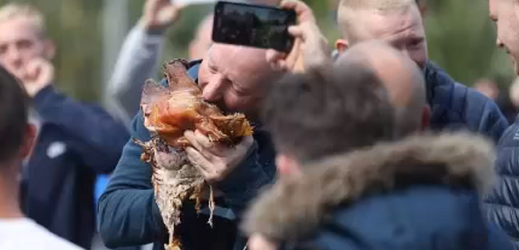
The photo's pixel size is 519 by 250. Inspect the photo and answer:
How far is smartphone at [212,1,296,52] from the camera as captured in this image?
3637mm

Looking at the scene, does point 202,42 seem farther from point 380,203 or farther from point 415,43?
point 380,203

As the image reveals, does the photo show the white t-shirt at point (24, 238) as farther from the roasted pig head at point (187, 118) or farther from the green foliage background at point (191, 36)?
the green foliage background at point (191, 36)

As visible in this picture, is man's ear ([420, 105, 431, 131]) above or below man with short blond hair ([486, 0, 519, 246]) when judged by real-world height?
above

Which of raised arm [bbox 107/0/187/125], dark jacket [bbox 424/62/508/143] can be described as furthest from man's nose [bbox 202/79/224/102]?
raised arm [bbox 107/0/187/125]

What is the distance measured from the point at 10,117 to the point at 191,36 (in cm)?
2868

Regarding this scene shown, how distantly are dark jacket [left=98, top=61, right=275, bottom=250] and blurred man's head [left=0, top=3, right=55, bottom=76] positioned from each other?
3196 mm

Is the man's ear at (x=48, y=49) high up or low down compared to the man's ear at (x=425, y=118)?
down

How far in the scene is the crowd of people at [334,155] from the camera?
2625mm

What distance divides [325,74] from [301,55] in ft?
3.14

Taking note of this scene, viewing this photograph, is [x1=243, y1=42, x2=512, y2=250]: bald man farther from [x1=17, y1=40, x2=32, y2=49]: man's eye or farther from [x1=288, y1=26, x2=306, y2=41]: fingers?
[x1=17, y1=40, x2=32, y2=49]: man's eye

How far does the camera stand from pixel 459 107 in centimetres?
438

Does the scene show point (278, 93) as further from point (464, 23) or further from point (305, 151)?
point (464, 23)

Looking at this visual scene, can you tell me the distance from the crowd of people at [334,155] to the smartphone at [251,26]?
30mm

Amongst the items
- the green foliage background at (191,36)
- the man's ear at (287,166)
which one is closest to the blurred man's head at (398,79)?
the man's ear at (287,166)
